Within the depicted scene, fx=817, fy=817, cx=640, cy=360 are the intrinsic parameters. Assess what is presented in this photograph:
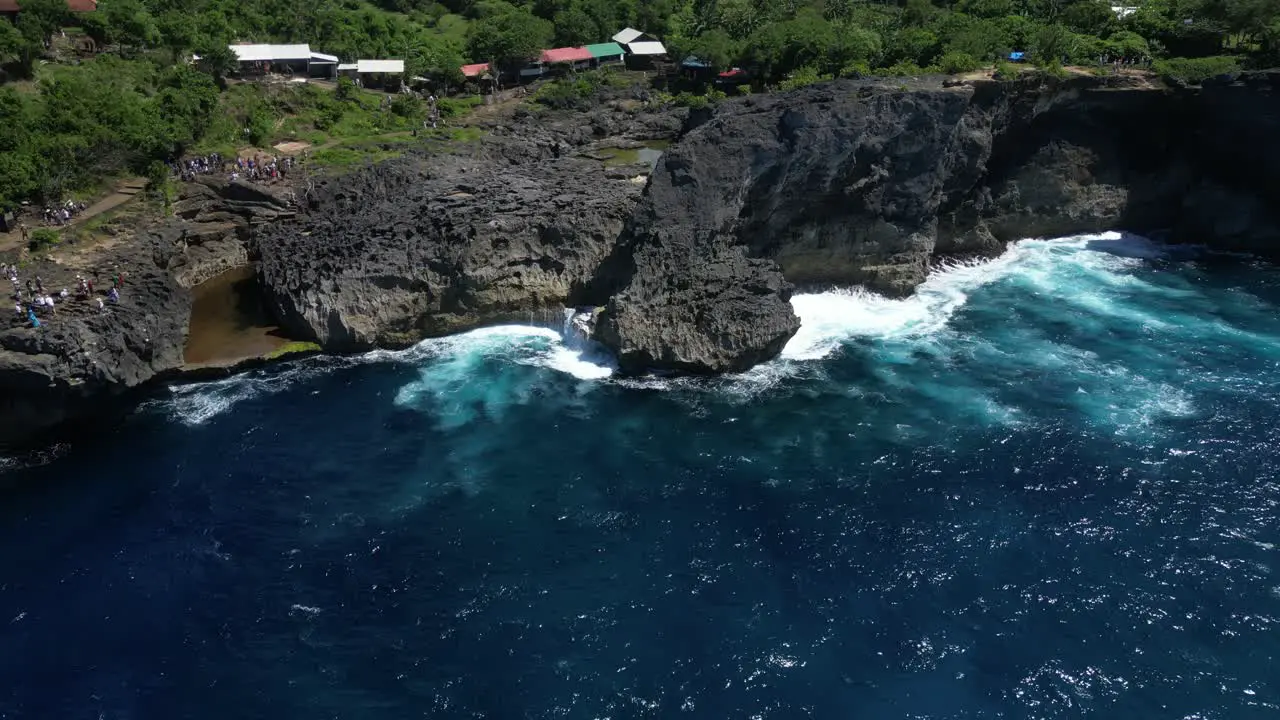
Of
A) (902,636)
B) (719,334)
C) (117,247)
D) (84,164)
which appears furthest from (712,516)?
(84,164)

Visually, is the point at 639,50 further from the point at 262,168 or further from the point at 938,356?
the point at 938,356

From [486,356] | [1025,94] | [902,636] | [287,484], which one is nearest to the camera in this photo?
[902,636]

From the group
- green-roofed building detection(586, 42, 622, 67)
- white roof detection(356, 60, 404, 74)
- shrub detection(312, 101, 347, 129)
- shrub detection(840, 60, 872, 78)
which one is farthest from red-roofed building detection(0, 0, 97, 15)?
shrub detection(840, 60, 872, 78)

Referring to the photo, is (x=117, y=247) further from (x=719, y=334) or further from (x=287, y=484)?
(x=719, y=334)

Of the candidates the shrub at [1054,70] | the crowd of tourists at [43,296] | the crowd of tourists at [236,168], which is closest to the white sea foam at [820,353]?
the crowd of tourists at [43,296]

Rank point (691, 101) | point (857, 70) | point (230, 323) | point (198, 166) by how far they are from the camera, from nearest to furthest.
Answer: point (230, 323), point (857, 70), point (198, 166), point (691, 101)

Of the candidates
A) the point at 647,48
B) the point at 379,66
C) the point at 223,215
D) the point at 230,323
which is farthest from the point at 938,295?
the point at 379,66
